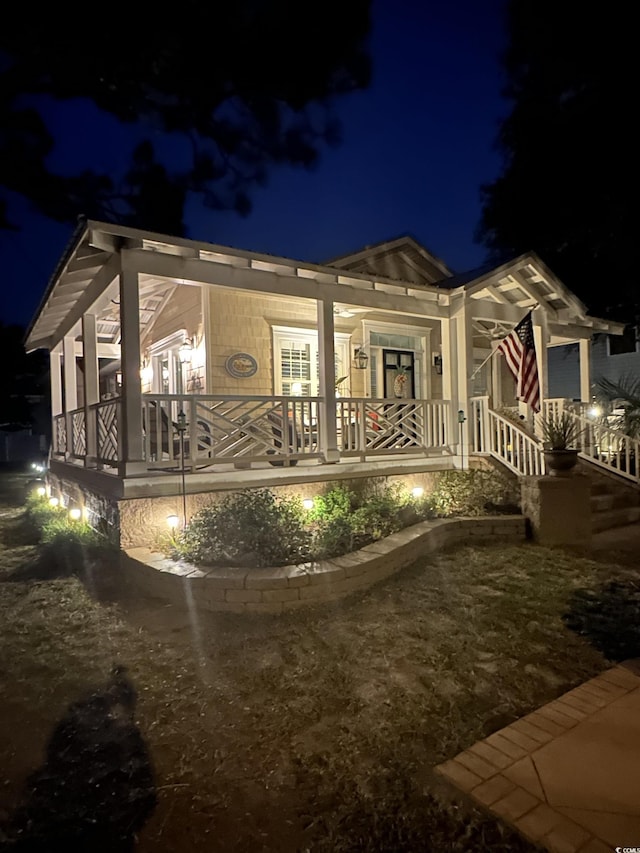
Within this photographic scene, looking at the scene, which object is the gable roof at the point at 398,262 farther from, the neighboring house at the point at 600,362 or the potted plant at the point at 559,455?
the neighboring house at the point at 600,362

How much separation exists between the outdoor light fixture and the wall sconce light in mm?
3340

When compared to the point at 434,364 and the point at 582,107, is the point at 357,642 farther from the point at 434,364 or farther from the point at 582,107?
the point at 582,107

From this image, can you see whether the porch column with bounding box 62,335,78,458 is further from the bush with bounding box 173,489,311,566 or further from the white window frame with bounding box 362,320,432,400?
A: the bush with bounding box 173,489,311,566

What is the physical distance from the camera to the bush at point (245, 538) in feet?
17.5

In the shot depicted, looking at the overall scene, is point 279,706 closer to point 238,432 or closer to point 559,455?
point 238,432

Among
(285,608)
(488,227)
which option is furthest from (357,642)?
(488,227)

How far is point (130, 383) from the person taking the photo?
6.43 m

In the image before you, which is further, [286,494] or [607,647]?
[286,494]

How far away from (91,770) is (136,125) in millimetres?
43808

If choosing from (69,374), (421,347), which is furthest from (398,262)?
(69,374)

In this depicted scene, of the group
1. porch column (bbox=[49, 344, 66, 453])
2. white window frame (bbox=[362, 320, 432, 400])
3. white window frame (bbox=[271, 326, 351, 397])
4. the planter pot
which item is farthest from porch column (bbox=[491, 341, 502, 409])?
porch column (bbox=[49, 344, 66, 453])

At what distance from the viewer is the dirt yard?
2.30m

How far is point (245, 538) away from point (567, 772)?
3595 millimetres

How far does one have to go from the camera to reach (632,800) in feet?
7.50
